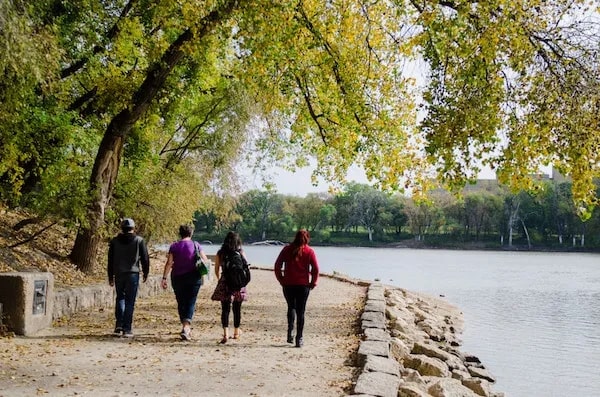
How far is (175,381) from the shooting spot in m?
7.05

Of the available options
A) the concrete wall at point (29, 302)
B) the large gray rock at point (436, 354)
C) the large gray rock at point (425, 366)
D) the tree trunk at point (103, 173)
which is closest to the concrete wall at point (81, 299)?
the concrete wall at point (29, 302)

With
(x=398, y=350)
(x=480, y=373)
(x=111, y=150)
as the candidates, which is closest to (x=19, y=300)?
(x=398, y=350)

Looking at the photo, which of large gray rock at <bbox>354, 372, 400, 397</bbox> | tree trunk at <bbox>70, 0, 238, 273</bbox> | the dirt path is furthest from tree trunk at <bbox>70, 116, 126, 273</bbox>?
large gray rock at <bbox>354, 372, 400, 397</bbox>

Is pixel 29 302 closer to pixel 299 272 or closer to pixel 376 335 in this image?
pixel 299 272

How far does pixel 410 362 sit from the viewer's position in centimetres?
1084

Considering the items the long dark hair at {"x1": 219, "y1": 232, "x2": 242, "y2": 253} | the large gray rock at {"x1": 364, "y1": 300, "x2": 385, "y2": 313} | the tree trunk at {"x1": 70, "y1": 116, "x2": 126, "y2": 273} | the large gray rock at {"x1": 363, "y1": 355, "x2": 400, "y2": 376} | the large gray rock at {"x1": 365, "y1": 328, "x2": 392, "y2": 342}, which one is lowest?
the large gray rock at {"x1": 364, "y1": 300, "x2": 385, "y2": 313}

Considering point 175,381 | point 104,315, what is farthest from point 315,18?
point 175,381

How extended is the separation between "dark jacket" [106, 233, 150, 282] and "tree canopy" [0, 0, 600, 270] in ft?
8.90

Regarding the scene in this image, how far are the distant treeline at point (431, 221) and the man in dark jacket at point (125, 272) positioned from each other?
249ft

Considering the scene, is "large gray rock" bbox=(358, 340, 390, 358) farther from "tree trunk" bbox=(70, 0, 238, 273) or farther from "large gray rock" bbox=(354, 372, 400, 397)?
"tree trunk" bbox=(70, 0, 238, 273)

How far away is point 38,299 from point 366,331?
5.16m

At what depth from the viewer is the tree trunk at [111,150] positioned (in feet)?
45.7

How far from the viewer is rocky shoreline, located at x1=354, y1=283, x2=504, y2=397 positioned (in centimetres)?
741

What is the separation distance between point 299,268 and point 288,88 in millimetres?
7671
